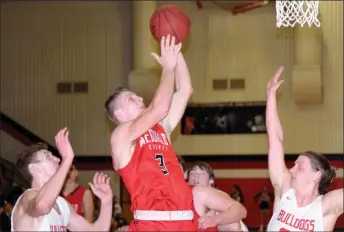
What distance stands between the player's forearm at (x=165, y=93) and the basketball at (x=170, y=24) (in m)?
0.54

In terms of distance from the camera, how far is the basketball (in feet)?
18.1

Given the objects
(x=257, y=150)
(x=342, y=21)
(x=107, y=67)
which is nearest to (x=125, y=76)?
(x=107, y=67)

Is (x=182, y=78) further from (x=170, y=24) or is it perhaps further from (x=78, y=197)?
(x=78, y=197)

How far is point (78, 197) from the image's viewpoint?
351 inches

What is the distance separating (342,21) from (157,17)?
11.8 m

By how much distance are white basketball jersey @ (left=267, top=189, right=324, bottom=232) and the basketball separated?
1.36m

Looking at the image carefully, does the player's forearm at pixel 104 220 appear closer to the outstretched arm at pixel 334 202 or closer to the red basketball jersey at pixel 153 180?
the red basketball jersey at pixel 153 180

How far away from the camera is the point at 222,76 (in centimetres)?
1750

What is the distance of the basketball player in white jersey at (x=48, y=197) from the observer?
17.0 ft

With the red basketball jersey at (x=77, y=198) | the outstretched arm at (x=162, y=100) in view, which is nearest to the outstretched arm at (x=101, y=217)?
the outstretched arm at (x=162, y=100)

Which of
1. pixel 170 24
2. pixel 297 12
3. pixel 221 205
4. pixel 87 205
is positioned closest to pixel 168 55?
pixel 170 24

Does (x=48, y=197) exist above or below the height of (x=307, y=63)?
below

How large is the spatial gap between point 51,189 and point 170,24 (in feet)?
4.74

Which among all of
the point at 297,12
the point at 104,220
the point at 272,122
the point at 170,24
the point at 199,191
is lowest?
the point at 104,220
